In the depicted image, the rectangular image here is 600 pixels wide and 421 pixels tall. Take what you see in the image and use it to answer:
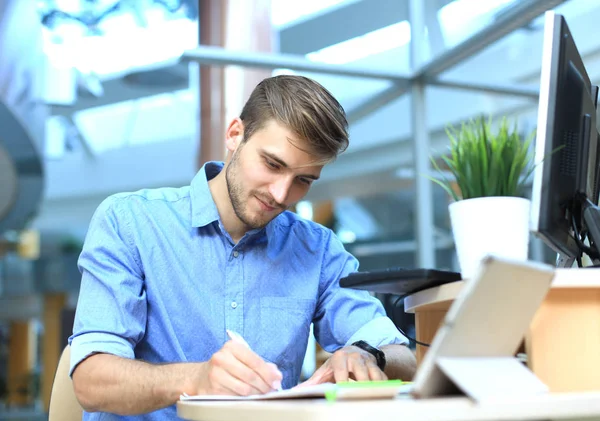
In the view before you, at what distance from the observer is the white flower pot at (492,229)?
1.11 m

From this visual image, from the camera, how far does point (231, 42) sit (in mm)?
4527

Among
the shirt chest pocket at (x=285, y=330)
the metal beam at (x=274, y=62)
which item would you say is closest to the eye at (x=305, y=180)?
the shirt chest pocket at (x=285, y=330)

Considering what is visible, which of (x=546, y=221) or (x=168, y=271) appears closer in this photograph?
(x=546, y=221)

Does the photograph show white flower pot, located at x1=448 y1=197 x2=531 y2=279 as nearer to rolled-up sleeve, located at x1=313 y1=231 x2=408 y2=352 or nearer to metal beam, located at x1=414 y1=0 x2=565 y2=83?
rolled-up sleeve, located at x1=313 y1=231 x2=408 y2=352

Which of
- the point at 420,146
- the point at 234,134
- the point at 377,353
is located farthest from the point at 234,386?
the point at 420,146

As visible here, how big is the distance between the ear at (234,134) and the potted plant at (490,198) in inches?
25.7

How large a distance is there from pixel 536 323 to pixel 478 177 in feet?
0.80

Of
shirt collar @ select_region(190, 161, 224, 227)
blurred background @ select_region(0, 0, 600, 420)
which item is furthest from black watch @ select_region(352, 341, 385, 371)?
shirt collar @ select_region(190, 161, 224, 227)

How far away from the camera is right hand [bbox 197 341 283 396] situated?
1.01 m

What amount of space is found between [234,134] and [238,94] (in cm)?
289

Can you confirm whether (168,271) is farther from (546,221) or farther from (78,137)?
(78,137)

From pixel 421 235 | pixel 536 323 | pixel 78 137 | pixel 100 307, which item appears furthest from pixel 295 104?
pixel 78 137

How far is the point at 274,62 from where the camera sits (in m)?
3.96

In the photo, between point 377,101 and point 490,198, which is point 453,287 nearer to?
point 490,198
